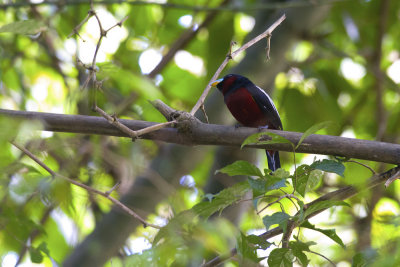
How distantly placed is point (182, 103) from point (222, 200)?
8.08 feet

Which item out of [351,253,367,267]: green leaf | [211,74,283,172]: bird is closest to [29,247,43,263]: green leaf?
[351,253,367,267]: green leaf

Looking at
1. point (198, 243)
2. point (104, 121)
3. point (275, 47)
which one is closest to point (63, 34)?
point (275, 47)

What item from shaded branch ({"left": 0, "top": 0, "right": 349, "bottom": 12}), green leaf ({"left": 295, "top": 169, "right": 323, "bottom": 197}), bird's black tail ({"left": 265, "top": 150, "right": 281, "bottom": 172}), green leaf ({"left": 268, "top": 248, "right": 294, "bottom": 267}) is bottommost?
green leaf ({"left": 268, "top": 248, "right": 294, "bottom": 267})

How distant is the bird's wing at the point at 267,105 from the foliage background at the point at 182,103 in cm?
8

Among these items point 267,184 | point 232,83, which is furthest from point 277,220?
point 232,83

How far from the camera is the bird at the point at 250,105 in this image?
3.55 metres

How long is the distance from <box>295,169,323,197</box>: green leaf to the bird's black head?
1840 millimetres

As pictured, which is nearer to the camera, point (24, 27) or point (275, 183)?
point (275, 183)

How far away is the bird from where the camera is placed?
11.6ft

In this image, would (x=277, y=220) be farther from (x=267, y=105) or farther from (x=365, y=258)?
(x=267, y=105)

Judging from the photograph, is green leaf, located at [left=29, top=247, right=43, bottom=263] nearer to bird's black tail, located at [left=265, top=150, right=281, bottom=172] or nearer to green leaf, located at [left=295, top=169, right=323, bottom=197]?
green leaf, located at [left=295, top=169, right=323, bottom=197]

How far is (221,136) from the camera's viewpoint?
187 cm

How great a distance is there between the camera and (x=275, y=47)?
3.34m

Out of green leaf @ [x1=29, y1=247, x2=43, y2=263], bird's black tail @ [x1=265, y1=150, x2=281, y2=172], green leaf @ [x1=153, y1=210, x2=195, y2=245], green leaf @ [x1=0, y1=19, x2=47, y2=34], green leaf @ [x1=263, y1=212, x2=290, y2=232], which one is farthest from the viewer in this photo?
bird's black tail @ [x1=265, y1=150, x2=281, y2=172]
